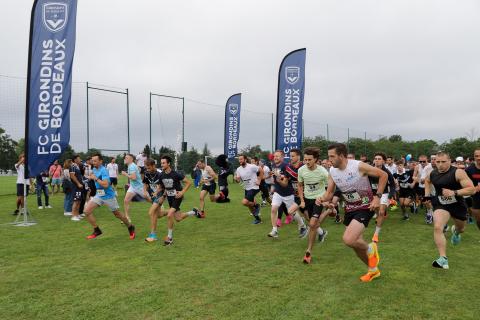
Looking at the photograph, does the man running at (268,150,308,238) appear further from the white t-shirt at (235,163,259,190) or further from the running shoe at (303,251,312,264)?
the white t-shirt at (235,163,259,190)

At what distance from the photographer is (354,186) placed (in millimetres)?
5141

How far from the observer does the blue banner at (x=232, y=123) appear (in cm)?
2536

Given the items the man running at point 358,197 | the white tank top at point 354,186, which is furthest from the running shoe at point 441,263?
the white tank top at point 354,186

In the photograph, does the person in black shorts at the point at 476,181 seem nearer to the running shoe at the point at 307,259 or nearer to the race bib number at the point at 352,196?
the race bib number at the point at 352,196

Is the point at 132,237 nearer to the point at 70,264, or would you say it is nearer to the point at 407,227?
the point at 70,264

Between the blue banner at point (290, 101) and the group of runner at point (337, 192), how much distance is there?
136 inches

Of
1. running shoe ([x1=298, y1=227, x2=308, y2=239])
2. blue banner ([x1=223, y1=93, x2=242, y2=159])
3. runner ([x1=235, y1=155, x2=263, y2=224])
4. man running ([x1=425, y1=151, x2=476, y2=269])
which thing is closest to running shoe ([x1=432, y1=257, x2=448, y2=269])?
man running ([x1=425, y1=151, x2=476, y2=269])

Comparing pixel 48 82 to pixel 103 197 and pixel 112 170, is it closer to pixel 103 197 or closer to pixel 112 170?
pixel 103 197

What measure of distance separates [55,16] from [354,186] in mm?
8862

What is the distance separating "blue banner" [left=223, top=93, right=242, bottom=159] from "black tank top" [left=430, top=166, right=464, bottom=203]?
776 inches

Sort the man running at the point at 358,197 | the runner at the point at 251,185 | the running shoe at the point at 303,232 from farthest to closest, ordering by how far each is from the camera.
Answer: the runner at the point at 251,185, the running shoe at the point at 303,232, the man running at the point at 358,197

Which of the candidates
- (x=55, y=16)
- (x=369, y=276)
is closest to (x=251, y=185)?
(x=369, y=276)

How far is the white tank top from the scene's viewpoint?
512 centimetres

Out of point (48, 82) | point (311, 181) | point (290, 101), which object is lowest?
point (311, 181)
